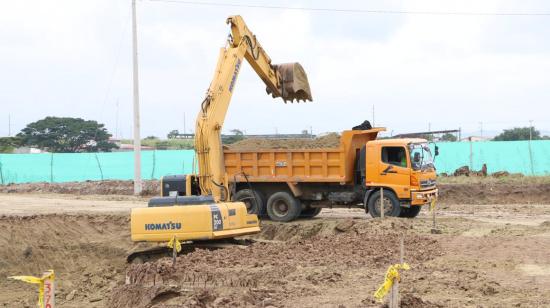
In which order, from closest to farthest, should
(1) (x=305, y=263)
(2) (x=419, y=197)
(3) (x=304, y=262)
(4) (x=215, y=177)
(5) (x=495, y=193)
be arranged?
(1) (x=305, y=263) → (3) (x=304, y=262) → (4) (x=215, y=177) → (2) (x=419, y=197) → (5) (x=495, y=193)

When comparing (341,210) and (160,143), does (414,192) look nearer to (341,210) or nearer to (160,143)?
(341,210)

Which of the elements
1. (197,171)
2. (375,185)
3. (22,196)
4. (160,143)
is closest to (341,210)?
(375,185)

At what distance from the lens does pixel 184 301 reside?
33.3 ft

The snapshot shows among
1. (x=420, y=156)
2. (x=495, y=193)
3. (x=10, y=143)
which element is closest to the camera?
(x=420, y=156)

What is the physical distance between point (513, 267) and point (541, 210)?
38.0ft

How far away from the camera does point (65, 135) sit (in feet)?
186

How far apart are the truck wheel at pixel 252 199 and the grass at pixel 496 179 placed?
36.9ft

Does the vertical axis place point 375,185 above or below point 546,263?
above

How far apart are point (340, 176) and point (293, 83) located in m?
3.08

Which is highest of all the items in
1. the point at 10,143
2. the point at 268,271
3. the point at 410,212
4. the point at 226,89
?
the point at 10,143

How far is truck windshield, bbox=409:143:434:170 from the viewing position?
19078 millimetres

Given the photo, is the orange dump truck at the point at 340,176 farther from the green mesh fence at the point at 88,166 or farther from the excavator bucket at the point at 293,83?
the green mesh fence at the point at 88,166

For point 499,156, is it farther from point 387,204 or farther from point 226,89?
point 226,89

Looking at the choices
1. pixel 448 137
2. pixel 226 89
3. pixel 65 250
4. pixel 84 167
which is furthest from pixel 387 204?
pixel 448 137
